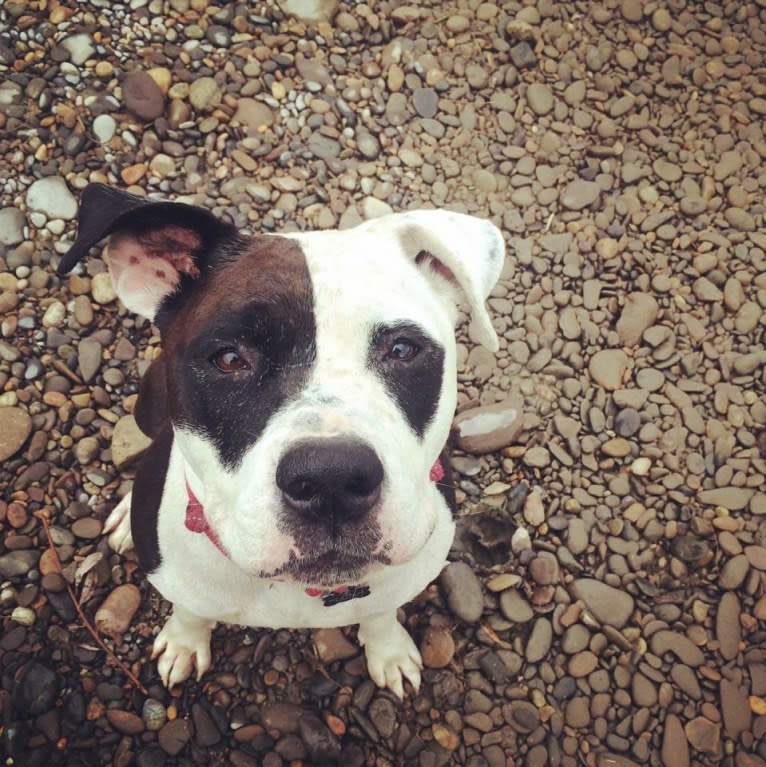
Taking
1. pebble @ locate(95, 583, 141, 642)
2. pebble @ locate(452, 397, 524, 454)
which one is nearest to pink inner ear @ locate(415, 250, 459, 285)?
pebble @ locate(452, 397, 524, 454)

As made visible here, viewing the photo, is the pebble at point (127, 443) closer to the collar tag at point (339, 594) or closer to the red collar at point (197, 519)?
the red collar at point (197, 519)

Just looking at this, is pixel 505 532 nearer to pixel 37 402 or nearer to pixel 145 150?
pixel 37 402

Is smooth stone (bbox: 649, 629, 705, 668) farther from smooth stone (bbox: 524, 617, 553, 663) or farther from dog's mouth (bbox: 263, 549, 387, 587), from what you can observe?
dog's mouth (bbox: 263, 549, 387, 587)

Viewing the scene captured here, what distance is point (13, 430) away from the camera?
3461 millimetres

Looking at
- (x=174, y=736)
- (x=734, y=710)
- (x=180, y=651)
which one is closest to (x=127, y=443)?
(x=180, y=651)

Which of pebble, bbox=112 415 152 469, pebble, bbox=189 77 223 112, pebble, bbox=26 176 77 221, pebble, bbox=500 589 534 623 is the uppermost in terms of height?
pebble, bbox=189 77 223 112

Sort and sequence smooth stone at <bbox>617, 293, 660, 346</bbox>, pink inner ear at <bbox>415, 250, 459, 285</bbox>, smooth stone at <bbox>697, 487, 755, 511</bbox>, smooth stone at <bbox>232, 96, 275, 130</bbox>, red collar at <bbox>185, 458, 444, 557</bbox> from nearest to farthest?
red collar at <bbox>185, 458, 444, 557</bbox> → pink inner ear at <bbox>415, 250, 459, 285</bbox> → smooth stone at <bbox>697, 487, 755, 511</bbox> → smooth stone at <bbox>617, 293, 660, 346</bbox> → smooth stone at <bbox>232, 96, 275, 130</bbox>

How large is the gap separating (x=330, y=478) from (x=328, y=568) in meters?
0.31

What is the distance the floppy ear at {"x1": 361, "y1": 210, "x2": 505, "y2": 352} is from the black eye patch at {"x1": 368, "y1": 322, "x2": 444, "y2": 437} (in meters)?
0.25

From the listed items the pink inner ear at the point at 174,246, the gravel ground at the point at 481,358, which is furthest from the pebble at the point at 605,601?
the pink inner ear at the point at 174,246

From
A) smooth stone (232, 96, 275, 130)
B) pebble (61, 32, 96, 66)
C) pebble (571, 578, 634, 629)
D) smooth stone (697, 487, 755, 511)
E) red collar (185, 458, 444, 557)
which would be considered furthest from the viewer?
smooth stone (232, 96, 275, 130)

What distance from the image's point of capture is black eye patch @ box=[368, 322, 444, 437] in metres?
2.02

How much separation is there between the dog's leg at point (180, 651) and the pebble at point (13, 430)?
1163 mm

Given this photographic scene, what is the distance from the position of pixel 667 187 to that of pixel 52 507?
395 cm
